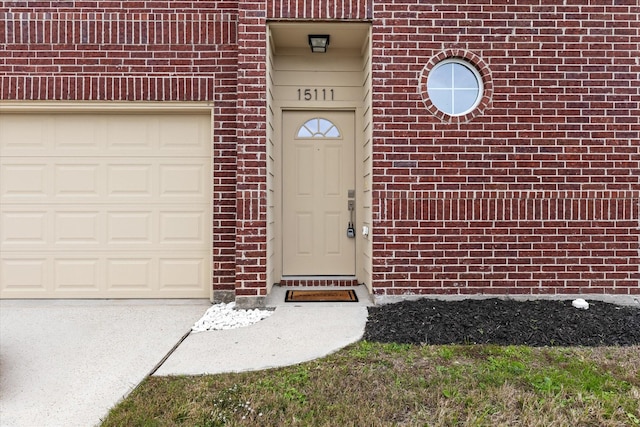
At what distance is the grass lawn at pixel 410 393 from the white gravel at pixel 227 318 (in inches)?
43.9

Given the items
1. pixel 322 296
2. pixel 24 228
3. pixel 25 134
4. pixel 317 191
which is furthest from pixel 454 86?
pixel 24 228

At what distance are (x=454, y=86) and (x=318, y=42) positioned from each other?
1652mm

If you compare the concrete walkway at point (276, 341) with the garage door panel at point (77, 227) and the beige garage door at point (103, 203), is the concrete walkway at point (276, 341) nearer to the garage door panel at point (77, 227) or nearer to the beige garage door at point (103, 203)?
the beige garage door at point (103, 203)

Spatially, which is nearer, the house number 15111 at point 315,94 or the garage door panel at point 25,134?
the garage door panel at point 25,134

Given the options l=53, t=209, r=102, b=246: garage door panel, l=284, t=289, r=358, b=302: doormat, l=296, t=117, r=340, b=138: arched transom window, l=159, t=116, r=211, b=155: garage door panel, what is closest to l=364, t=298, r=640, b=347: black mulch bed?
l=284, t=289, r=358, b=302: doormat

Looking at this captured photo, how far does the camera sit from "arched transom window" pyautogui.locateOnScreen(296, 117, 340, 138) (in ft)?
17.7

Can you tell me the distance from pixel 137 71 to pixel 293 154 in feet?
6.73

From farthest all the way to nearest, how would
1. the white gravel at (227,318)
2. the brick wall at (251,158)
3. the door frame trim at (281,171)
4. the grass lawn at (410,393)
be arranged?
the door frame trim at (281,171) < the brick wall at (251,158) < the white gravel at (227,318) < the grass lawn at (410,393)

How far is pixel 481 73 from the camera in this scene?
15.3ft

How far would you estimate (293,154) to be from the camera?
5.38 metres

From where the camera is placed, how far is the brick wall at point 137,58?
4.84 m

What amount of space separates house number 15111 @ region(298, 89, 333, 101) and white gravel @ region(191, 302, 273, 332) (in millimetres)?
2673

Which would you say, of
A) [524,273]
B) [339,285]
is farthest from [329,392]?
[524,273]


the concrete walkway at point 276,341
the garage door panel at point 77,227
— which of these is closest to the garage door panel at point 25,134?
the garage door panel at point 77,227
